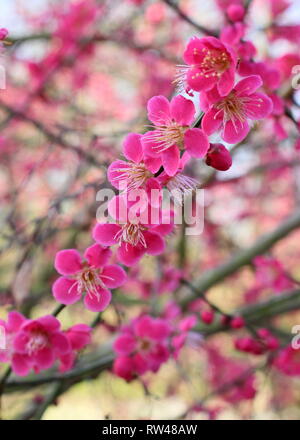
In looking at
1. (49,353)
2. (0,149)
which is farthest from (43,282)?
(49,353)

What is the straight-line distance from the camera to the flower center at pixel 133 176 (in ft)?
3.06

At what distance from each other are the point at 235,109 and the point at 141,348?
80cm

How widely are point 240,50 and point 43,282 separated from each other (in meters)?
1.89

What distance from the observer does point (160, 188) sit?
939mm

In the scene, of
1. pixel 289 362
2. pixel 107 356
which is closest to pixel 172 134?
pixel 107 356

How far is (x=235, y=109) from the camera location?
0.97 m

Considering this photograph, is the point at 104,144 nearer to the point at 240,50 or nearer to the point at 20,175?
the point at 240,50

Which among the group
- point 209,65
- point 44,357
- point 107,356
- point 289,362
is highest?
point 209,65

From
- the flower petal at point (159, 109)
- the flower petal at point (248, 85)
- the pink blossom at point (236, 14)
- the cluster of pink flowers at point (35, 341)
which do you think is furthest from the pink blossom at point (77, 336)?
the pink blossom at point (236, 14)

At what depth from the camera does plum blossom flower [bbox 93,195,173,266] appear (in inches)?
37.4

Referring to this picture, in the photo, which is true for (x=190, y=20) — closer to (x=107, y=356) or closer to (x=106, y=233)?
(x=106, y=233)

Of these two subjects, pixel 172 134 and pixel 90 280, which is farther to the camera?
pixel 90 280

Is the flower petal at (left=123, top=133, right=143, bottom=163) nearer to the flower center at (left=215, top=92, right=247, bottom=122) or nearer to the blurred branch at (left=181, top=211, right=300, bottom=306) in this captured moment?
the flower center at (left=215, top=92, right=247, bottom=122)

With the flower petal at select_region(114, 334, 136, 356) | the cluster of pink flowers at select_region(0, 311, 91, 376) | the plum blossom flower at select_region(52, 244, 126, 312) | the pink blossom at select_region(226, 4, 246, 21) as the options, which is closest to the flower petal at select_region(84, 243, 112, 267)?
the plum blossom flower at select_region(52, 244, 126, 312)
